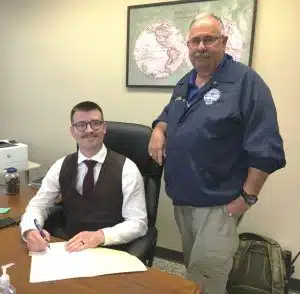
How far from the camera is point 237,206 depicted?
1.50 m

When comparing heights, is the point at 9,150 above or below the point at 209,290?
above

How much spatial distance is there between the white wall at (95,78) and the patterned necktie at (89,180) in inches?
40.1

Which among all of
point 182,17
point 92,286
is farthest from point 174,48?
point 92,286

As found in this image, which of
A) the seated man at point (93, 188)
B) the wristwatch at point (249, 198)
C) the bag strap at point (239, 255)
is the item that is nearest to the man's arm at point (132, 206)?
the seated man at point (93, 188)

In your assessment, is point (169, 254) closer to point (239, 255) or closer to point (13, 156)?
point (239, 255)

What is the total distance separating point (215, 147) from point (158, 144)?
0.97 ft

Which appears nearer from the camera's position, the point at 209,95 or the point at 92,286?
the point at 92,286

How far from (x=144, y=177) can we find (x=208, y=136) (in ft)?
1.60

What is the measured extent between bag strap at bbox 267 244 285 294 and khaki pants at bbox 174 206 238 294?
0.59m

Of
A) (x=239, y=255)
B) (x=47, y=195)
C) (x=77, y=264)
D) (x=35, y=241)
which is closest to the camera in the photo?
(x=77, y=264)

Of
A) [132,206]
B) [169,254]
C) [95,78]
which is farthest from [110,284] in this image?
[95,78]

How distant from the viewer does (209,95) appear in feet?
4.86

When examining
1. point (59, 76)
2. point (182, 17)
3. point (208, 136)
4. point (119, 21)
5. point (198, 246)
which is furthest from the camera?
point (59, 76)

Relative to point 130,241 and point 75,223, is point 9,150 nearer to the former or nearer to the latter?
point 75,223
